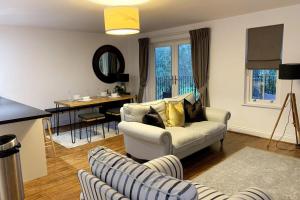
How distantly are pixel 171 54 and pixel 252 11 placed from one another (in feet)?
7.33

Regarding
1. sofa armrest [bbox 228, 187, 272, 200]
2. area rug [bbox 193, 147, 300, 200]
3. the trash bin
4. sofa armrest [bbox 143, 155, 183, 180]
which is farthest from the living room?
sofa armrest [bbox 228, 187, 272, 200]

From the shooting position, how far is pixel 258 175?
9.67 ft

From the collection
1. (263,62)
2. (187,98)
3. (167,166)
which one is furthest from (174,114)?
(263,62)

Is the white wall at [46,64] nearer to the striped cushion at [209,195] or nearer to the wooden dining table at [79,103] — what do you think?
the wooden dining table at [79,103]

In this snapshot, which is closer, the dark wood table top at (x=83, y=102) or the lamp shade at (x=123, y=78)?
the dark wood table top at (x=83, y=102)

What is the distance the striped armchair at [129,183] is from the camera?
3.52ft

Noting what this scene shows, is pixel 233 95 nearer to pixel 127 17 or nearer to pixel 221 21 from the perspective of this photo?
pixel 221 21

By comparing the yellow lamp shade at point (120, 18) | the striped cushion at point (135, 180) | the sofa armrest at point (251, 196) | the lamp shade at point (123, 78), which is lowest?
the sofa armrest at point (251, 196)

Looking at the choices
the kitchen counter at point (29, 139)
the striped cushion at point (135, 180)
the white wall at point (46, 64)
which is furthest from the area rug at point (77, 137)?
the striped cushion at point (135, 180)

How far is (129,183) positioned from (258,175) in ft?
7.72

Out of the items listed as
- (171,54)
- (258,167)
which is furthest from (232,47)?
(258,167)

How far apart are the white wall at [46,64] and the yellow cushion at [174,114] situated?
3.19m

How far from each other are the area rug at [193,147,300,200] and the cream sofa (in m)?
0.42

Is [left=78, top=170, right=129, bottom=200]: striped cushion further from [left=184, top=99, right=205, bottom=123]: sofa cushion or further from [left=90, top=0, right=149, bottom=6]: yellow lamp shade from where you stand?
[left=184, top=99, right=205, bottom=123]: sofa cushion
